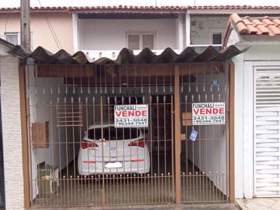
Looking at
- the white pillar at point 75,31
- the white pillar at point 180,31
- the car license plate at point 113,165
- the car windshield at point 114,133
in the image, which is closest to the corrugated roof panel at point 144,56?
the car windshield at point 114,133

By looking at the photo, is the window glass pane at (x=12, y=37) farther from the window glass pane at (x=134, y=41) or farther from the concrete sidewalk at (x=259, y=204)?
the concrete sidewalk at (x=259, y=204)

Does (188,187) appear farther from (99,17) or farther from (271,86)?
(99,17)

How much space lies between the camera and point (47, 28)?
45.9 ft

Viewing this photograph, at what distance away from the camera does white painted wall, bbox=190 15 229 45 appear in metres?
14.3

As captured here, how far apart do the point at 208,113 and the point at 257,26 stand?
6.01 ft

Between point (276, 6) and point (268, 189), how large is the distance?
8.56 m

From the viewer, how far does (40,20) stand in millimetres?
13898

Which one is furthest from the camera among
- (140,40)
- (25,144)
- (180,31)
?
(140,40)

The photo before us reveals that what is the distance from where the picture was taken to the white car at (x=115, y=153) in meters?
8.27

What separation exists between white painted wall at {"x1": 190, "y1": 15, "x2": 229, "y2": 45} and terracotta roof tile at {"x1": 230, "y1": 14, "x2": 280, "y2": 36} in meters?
7.12

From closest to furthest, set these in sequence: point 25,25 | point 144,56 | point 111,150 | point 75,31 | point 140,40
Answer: point 144,56, point 25,25, point 111,150, point 75,31, point 140,40

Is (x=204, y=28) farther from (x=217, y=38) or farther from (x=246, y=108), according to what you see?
(x=246, y=108)

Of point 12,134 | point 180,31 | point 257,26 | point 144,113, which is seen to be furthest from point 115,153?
point 180,31

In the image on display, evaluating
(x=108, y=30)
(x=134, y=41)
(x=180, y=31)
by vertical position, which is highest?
(x=108, y=30)
